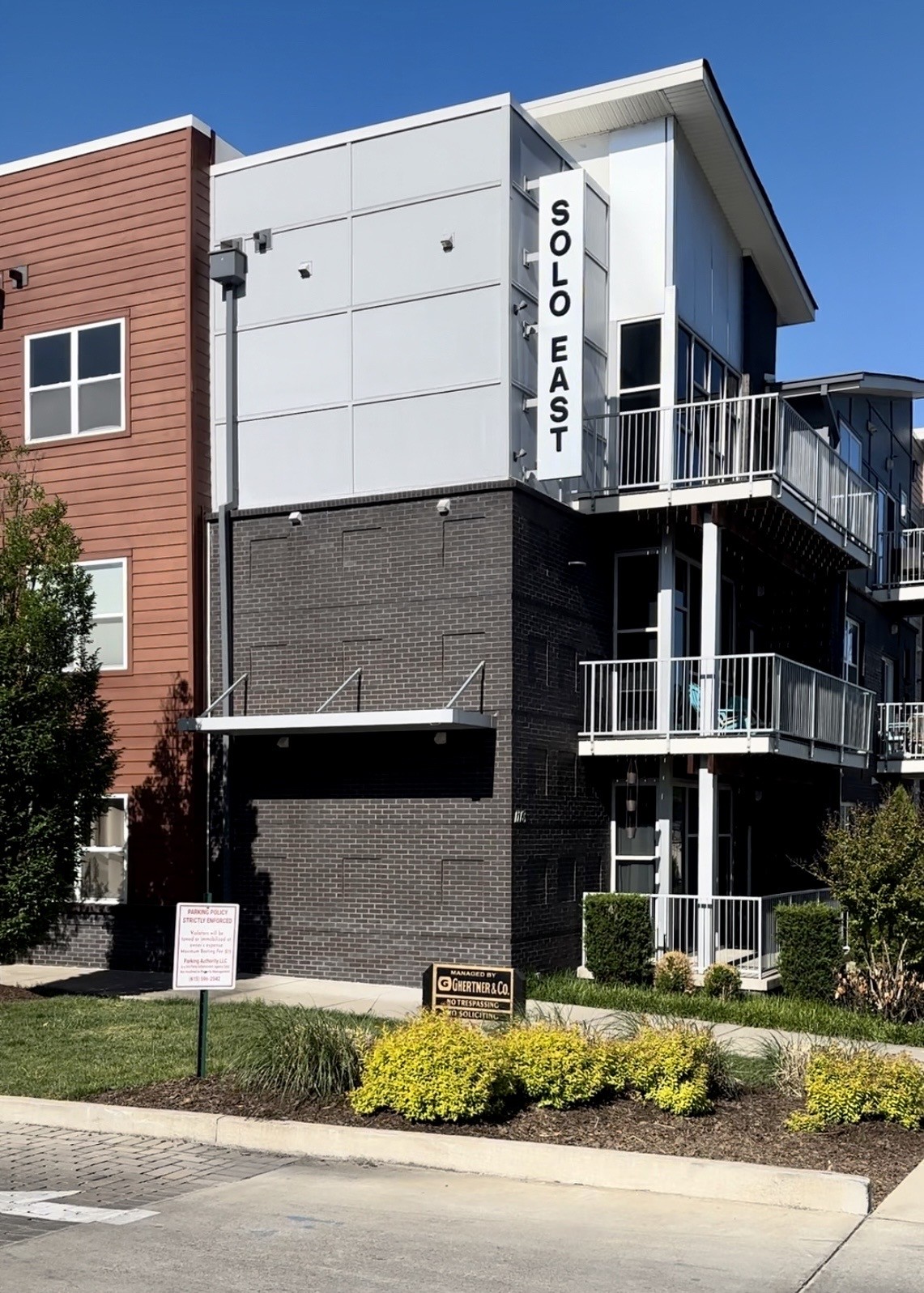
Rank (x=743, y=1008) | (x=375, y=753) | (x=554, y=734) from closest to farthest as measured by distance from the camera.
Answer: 1. (x=743, y=1008)
2. (x=375, y=753)
3. (x=554, y=734)

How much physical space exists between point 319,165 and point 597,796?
904 centimetres

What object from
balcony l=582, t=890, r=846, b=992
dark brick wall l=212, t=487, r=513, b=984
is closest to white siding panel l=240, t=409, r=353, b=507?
dark brick wall l=212, t=487, r=513, b=984

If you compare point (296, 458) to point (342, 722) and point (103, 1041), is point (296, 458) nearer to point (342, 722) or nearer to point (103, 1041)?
point (342, 722)

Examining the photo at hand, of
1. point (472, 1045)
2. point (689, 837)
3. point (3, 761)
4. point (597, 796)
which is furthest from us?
point (689, 837)

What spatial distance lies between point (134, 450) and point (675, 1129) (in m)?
12.5

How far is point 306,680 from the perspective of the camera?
707 inches

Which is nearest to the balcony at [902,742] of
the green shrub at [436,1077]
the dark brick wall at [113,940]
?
the dark brick wall at [113,940]

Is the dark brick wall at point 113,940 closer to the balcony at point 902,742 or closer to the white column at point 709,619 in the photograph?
the white column at point 709,619

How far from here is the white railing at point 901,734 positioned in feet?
83.3

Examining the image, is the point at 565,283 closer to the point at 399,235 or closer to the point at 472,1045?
the point at 399,235

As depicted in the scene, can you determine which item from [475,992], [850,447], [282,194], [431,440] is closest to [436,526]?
[431,440]

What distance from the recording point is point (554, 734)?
58.4 feet

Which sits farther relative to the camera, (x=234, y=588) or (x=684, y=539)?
(x=684, y=539)

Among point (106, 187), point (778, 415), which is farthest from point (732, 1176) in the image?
point (106, 187)
